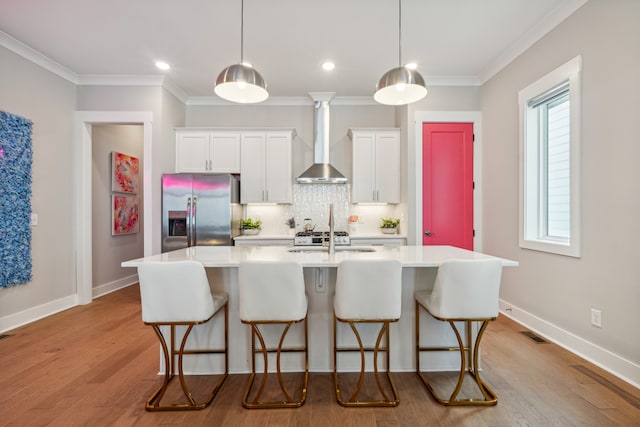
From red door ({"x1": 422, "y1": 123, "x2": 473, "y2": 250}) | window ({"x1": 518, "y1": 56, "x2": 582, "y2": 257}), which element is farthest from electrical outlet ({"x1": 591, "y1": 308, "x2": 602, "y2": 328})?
red door ({"x1": 422, "y1": 123, "x2": 473, "y2": 250})

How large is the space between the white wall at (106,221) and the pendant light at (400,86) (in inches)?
170

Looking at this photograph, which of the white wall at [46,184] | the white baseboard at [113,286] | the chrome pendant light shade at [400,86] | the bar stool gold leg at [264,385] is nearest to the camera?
the bar stool gold leg at [264,385]

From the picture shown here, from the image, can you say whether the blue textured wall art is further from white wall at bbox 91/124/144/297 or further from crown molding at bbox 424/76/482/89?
crown molding at bbox 424/76/482/89

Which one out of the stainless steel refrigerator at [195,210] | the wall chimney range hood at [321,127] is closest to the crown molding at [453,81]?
the wall chimney range hood at [321,127]

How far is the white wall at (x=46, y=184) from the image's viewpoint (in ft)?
11.1

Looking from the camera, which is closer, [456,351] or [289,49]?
[456,351]

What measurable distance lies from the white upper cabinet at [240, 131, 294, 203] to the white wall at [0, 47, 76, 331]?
2169 mm

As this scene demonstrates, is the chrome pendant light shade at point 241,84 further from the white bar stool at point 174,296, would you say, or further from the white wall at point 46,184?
the white wall at point 46,184

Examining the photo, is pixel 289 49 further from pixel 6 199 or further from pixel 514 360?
pixel 514 360

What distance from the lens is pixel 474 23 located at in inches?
120

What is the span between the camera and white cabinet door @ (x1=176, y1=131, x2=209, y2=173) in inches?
183

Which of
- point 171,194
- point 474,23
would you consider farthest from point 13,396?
point 474,23

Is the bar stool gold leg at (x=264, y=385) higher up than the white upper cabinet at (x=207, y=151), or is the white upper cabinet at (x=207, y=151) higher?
the white upper cabinet at (x=207, y=151)

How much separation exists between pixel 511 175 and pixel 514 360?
1988 mm
